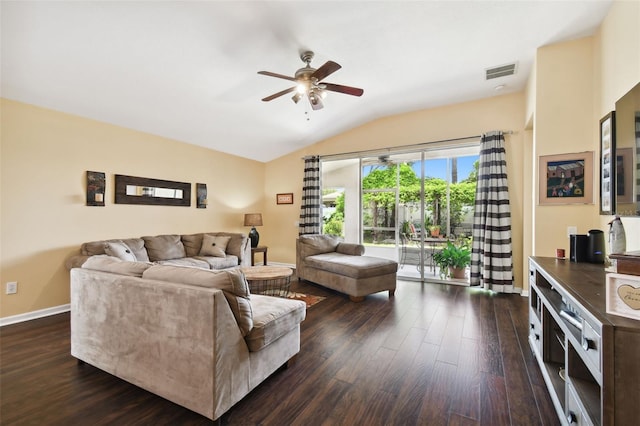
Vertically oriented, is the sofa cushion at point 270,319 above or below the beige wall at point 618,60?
below

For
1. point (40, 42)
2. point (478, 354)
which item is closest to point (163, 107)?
point (40, 42)

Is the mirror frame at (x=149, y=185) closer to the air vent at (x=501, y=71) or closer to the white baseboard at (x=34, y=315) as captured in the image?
the white baseboard at (x=34, y=315)

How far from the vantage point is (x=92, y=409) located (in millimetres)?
1657

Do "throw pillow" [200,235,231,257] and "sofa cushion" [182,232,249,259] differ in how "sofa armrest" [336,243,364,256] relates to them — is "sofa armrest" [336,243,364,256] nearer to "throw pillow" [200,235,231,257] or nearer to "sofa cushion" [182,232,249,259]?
"sofa cushion" [182,232,249,259]

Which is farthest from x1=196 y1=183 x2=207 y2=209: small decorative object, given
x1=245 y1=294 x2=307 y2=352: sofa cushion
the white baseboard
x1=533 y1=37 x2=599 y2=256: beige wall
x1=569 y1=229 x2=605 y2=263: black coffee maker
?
x1=569 y1=229 x2=605 y2=263: black coffee maker

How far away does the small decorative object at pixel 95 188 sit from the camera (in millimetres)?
3576

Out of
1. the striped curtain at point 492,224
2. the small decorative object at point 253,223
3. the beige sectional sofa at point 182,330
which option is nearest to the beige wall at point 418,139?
the striped curtain at point 492,224

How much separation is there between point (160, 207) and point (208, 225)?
989mm

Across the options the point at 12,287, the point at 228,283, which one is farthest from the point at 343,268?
the point at 12,287

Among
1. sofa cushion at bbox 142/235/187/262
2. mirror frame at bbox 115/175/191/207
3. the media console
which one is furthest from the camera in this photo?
sofa cushion at bbox 142/235/187/262

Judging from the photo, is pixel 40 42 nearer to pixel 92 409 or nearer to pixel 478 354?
pixel 92 409

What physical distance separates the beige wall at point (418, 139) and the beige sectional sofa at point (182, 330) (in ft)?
13.1

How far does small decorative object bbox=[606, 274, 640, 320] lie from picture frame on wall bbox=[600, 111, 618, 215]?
1369 mm

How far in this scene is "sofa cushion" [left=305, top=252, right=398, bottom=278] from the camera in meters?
3.74
